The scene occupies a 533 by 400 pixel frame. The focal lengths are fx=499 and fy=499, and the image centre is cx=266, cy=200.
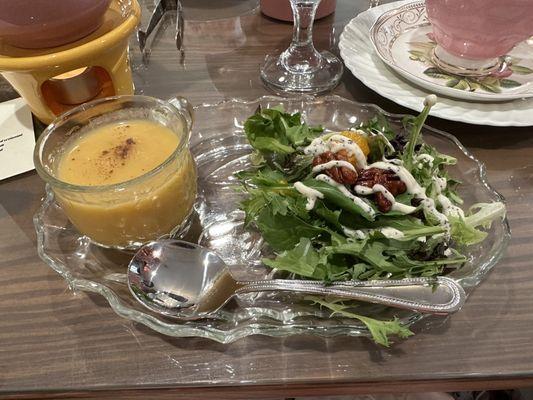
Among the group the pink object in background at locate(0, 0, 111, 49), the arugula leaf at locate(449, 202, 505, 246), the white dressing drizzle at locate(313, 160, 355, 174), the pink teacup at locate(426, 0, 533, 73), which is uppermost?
the pink object in background at locate(0, 0, 111, 49)

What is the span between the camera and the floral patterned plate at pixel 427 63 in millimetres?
978

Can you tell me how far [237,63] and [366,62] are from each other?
304mm

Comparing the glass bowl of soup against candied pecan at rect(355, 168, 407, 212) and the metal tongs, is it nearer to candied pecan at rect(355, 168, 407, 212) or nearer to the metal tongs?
candied pecan at rect(355, 168, 407, 212)

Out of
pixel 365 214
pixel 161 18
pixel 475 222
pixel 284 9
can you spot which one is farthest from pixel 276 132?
pixel 161 18

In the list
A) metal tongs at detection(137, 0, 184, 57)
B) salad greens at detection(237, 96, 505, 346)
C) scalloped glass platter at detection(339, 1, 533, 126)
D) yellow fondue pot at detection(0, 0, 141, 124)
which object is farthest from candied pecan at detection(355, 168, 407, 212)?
metal tongs at detection(137, 0, 184, 57)

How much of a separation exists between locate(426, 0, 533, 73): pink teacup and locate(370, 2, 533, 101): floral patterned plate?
3cm

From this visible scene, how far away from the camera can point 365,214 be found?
71 centimetres

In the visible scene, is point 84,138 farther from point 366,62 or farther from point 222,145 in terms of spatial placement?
point 366,62

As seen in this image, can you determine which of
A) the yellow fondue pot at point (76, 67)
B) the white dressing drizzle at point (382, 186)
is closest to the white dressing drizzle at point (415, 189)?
the white dressing drizzle at point (382, 186)

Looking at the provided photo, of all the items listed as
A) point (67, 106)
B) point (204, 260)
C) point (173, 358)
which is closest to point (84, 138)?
point (67, 106)

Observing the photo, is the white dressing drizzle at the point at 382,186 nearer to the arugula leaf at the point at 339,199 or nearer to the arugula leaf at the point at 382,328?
the arugula leaf at the point at 339,199

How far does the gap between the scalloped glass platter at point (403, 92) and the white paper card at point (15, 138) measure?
0.67 meters

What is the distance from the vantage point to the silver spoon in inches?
24.9

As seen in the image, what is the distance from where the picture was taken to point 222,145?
0.96 meters
